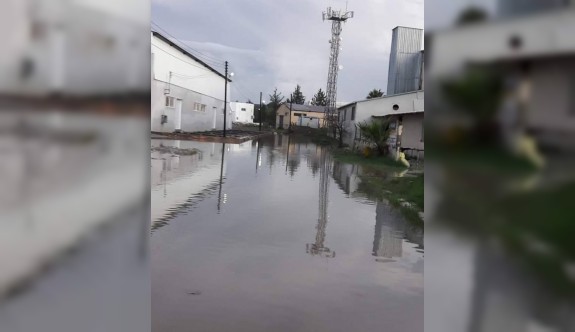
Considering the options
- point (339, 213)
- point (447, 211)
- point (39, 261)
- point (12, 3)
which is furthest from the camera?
point (339, 213)

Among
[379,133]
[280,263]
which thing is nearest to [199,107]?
[379,133]

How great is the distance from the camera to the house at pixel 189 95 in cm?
1858

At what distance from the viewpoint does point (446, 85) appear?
0.93 meters

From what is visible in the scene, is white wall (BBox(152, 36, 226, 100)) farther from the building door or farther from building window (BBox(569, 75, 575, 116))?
building window (BBox(569, 75, 575, 116))

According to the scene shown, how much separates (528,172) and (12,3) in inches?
54.3

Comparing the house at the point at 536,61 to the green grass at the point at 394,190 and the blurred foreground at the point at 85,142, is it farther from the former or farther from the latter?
the green grass at the point at 394,190

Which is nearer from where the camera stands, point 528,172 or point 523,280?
point 528,172

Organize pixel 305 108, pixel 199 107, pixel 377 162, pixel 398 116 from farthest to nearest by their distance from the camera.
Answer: pixel 305 108
pixel 199 107
pixel 398 116
pixel 377 162

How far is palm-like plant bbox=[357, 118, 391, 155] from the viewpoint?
48.4 feet

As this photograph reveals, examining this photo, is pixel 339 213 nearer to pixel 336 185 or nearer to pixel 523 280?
pixel 336 185

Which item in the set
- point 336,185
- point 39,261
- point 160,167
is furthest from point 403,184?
point 39,261

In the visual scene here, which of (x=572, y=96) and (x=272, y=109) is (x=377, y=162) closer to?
(x=572, y=96)

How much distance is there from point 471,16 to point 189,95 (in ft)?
76.5

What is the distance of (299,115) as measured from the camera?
142ft
